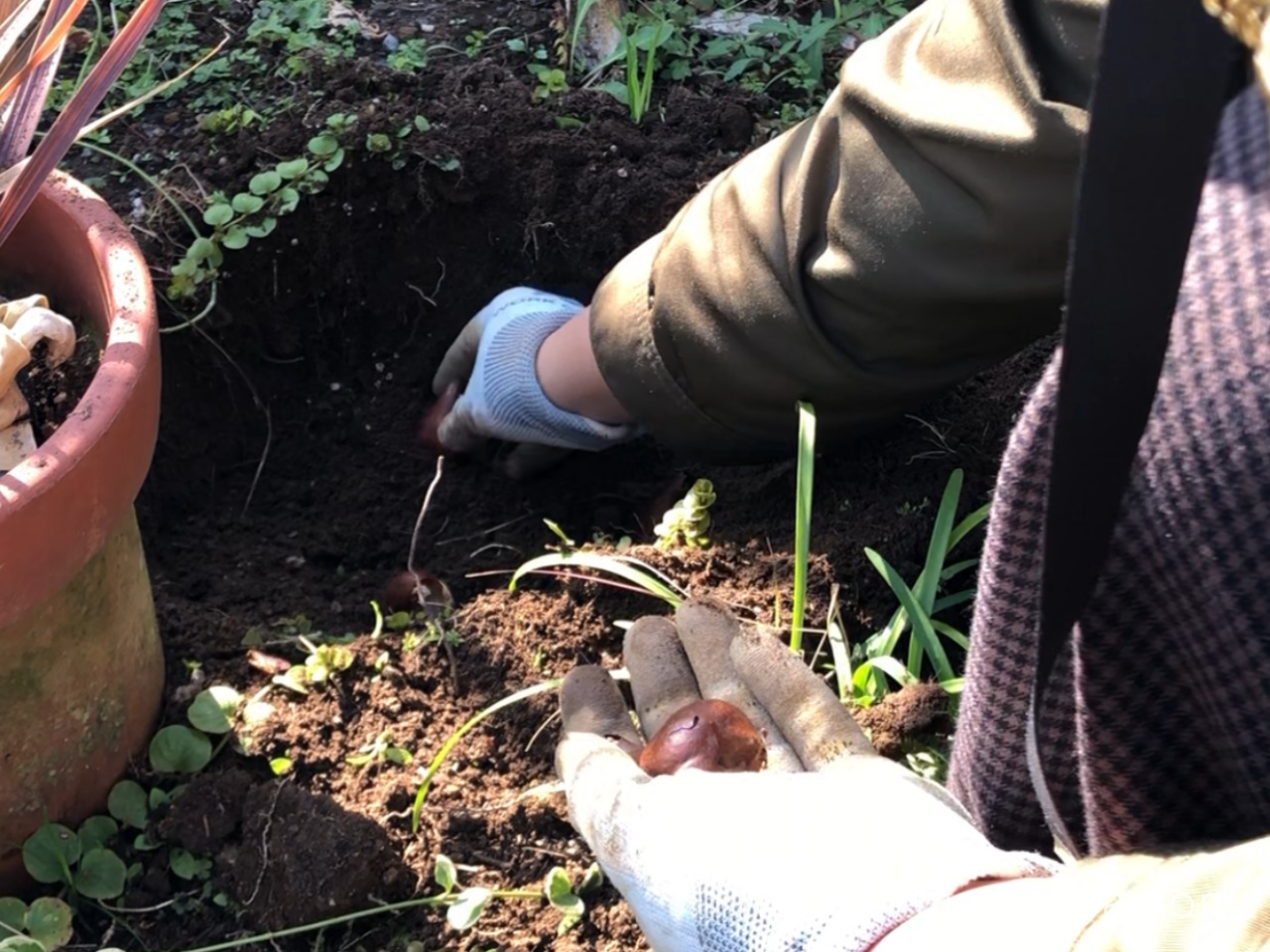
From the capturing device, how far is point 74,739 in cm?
146

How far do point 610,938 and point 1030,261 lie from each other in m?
0.96

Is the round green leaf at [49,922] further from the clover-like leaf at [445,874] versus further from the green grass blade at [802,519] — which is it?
the green grass blade at [802,519]

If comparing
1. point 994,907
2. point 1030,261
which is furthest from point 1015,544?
point 1030,261

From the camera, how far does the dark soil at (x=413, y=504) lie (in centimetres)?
151

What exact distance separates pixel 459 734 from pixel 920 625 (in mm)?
620

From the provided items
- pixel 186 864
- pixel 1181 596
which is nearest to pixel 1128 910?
pixel 1181 596

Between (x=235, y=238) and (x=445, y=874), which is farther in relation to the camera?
(x=235, y=238)

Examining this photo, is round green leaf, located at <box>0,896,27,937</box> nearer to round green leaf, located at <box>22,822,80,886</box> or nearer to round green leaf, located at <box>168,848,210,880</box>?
round green leaf, located at <box>22,822,80,886</box>

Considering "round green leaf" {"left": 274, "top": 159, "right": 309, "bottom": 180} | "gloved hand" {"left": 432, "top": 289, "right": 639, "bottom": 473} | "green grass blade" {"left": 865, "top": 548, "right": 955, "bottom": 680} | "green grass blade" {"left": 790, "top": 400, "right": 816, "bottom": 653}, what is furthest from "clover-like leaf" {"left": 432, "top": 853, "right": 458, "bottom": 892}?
"round green leaf" {"left": 274, "top": 159, "right": 309, "bottom": 180}

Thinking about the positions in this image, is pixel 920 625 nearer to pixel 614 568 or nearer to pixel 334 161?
pixel 614 568

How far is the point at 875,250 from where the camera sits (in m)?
1.57

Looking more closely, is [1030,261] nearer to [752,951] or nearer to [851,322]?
[851,322]

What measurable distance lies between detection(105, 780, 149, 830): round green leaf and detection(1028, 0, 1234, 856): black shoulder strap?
1233mm

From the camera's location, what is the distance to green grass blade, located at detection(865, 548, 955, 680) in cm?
161
